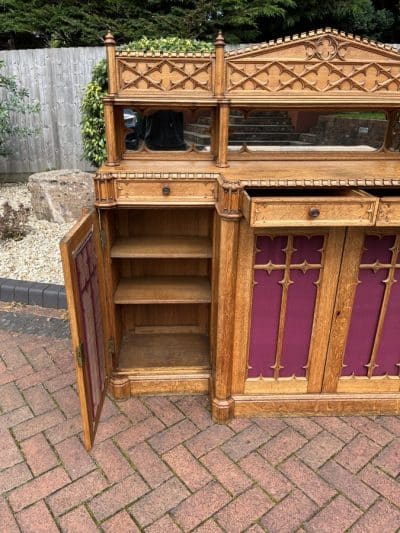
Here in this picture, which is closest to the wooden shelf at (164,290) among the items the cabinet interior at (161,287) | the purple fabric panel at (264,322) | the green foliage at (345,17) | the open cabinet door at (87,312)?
the cabinet interior at (161,287)

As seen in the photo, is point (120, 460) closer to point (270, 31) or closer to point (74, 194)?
point (74, 194)

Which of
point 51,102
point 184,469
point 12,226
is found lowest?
point 184,469

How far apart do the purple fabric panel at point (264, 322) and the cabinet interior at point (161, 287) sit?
0.39 m

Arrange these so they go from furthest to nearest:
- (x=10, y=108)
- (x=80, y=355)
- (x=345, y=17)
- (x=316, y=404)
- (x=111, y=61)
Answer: (x=345, y=17) < (x=10, y=108) < (x=316, y=404) < (x=111, y=61) < (x=80, y=355)

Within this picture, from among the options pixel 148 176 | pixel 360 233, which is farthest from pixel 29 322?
pixel 360 233

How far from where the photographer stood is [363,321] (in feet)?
8.05

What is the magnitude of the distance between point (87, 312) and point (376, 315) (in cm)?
172

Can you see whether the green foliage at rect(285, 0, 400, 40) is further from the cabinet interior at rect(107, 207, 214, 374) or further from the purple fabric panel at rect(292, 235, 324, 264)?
the purple fabric panel at rect(292, 235, 324, 264)

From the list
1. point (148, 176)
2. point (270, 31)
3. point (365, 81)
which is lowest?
point (148, 176)

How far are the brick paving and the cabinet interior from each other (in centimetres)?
33

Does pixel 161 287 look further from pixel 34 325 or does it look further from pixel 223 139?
pixel 34 325

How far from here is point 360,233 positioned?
2195mm

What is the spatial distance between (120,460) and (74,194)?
367 centimetres

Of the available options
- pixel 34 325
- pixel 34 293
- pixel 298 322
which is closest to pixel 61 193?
pixel 34 293
